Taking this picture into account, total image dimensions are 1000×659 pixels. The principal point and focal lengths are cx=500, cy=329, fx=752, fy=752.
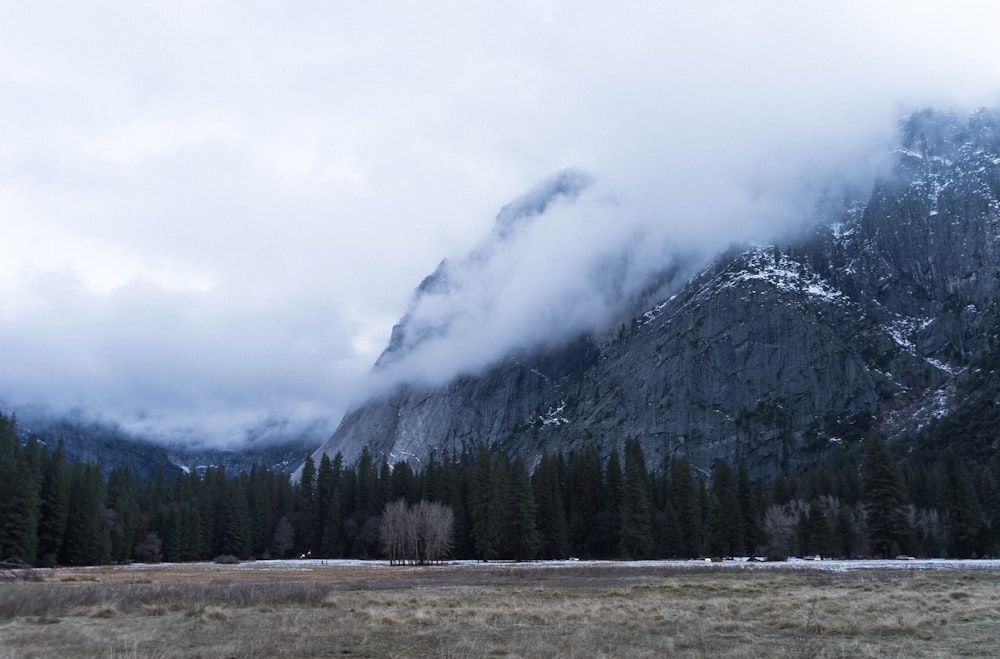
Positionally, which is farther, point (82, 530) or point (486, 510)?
point (486, 510)

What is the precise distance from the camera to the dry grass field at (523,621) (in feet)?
67.1

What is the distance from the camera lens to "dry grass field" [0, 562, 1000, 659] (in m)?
20.5

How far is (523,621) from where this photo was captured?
90.5 feet

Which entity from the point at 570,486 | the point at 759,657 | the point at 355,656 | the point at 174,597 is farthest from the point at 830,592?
the point at 570,486

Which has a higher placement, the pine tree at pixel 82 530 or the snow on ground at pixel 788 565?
the pine tree at pixel 82 530

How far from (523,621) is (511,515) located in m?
82.3

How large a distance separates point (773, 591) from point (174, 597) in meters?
30.5

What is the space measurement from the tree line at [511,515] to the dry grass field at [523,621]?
63.5 m

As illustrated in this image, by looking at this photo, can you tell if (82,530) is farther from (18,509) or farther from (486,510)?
(486,510)

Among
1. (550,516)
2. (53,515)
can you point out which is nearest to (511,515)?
(550,516)

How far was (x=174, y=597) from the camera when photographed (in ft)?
125

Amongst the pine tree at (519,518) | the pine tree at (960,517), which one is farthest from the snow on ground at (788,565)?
the pine tree at (960,517)

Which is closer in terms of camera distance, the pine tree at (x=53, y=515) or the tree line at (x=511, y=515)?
the tree line at (x=511, y=515)

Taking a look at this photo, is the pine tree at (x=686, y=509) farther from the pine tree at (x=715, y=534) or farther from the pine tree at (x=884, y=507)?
the pine tree at (x=884, y=507)
